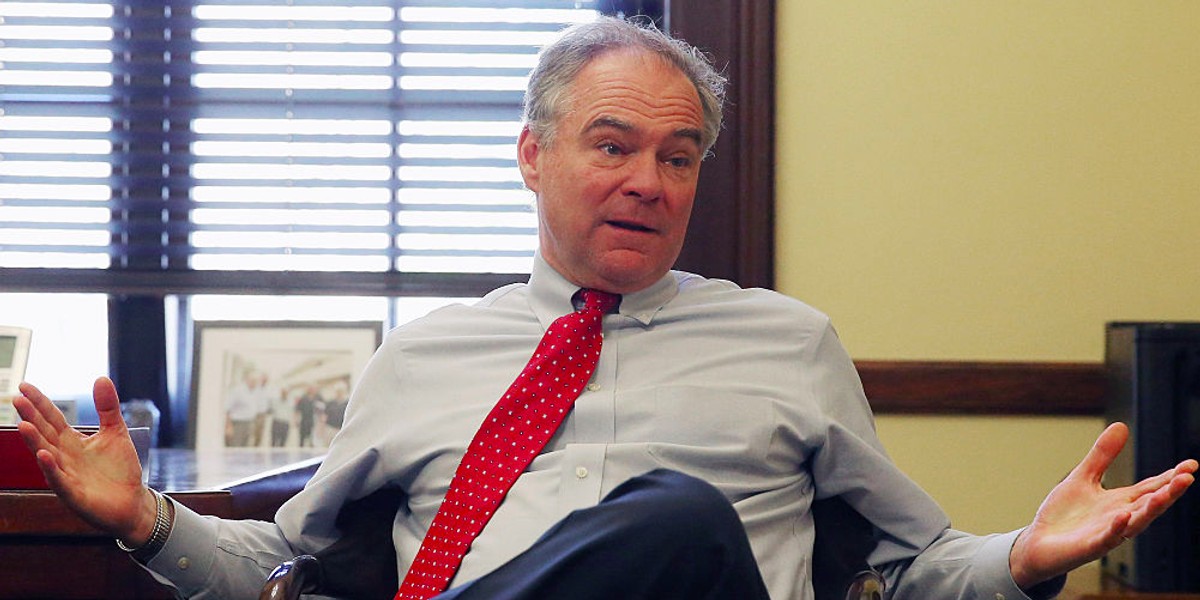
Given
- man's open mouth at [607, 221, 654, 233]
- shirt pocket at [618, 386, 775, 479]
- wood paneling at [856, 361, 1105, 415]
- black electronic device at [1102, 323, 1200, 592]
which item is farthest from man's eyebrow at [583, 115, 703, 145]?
black electronic device at [1102, 323, 1200, 592]

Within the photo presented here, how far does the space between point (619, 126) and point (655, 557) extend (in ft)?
2.29

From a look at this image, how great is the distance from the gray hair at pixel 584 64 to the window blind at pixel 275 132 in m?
0.86

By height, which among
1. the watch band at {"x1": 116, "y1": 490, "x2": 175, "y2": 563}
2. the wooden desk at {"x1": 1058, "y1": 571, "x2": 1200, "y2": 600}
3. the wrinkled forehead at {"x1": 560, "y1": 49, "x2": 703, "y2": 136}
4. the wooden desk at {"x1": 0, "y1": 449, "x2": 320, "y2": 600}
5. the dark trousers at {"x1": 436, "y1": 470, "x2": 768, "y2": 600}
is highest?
the wrinkled forehead at {"x1": 560, "y1": 49, "x2": 703, "y2": 136}

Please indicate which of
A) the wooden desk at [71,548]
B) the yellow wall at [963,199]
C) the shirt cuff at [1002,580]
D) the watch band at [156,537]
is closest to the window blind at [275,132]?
the yellow wall at [963,199]

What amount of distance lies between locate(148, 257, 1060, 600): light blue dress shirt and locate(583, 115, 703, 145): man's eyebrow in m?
0.21

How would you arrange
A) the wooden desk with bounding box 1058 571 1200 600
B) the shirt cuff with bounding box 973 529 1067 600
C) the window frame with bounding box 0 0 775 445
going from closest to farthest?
1. the shirt cuff with bounding box 973 529 1067 600
2. the wooden desk with bounding box 1058 571 1200 600
3. the window frame with bounding box 0 0 775 445

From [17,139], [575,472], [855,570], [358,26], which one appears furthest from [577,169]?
[17,139]

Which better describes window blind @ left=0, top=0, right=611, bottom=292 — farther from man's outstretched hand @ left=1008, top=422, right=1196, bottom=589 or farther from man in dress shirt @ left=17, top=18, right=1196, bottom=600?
man's outstretched hand @ left=1008, top=422, right=1196, bottom=589

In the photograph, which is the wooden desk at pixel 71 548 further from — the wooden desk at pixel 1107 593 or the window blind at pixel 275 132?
the wooden desk at pixel 1107 593

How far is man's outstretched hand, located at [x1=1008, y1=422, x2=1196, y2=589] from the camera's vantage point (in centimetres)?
132

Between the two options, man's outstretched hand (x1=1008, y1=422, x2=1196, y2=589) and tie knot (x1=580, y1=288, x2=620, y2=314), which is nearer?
man's outstretched hand (x1=1008, y1=422, x2=1196, y2=589)

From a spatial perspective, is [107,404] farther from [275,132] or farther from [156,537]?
[275,132]

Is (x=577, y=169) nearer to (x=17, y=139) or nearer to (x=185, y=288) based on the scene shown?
(x=185, y=288)

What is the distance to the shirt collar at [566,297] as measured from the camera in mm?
1802
